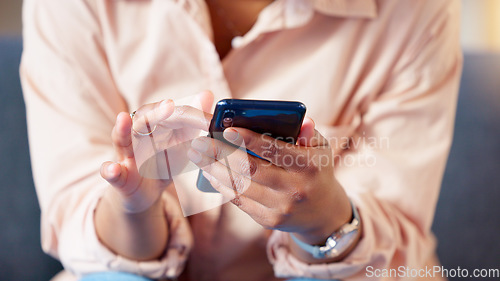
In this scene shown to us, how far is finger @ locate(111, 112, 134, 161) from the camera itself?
0.35 meters

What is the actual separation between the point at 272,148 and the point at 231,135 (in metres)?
0.04

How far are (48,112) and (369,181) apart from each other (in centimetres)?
40

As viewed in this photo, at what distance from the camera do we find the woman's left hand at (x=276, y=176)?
0.35m

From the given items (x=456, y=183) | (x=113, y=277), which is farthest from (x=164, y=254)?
(x=456, y=183)

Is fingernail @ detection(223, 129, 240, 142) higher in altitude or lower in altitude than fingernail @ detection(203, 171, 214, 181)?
higher

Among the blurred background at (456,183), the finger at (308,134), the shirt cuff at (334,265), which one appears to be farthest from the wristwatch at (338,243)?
the blurred background at (456,183)

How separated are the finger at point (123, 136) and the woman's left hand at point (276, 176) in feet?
0.17

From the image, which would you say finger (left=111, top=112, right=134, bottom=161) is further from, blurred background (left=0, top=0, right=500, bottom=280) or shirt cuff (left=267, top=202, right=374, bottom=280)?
blurred background (left=0, top=0, right=500, bottom=280)

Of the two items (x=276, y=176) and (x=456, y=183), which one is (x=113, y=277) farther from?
(x=456, y=183)

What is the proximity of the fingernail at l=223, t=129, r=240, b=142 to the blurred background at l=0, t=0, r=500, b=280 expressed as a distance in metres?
0.57

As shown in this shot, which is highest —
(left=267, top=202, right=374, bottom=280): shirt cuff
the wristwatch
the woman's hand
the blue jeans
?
the woman's hand

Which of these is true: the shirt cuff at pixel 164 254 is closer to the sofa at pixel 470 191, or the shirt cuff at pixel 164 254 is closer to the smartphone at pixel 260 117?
the smartphone at pixel 260 117

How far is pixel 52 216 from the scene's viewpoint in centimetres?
54

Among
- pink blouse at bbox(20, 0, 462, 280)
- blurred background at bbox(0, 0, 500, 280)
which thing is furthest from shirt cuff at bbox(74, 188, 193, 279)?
blurred background at bbox(0, 0, 500, 280)
